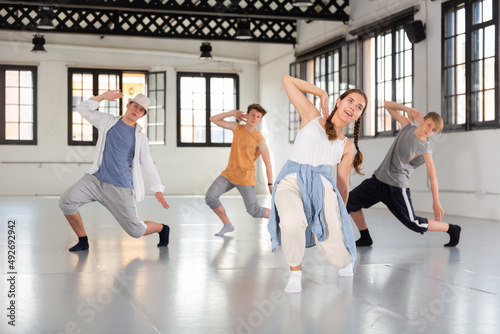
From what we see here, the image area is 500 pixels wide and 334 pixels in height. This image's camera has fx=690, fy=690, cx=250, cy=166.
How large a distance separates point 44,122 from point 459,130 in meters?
11.3

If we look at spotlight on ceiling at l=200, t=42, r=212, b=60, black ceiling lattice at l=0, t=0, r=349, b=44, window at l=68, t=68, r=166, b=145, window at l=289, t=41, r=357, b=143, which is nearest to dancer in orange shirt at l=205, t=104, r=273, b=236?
black ceiling lattice at l=0, t=0, r=349, b=44

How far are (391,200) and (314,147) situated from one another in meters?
2.11

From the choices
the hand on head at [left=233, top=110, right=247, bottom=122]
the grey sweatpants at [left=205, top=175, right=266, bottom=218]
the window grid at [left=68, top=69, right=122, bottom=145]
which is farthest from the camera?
the window grid at [left=68, top=69, right=122, bottom=145]

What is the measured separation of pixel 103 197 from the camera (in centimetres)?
552

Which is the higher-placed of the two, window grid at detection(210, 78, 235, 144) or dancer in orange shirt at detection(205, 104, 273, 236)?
window grid at detection(210, 78, 235, 144)

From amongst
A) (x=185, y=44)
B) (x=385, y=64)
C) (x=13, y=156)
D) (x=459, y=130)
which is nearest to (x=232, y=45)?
(x=185, y=44)

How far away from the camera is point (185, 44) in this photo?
18.6 metres

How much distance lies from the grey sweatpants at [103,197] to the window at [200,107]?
1288 centimetres

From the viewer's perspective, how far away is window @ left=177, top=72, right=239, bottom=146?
60.4 ft

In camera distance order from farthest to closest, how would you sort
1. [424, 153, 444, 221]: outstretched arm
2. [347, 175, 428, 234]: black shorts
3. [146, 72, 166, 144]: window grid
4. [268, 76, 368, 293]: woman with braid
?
[146, 72, 166, 144]: window grid
[347, 175, 428, 234]: black shorts
[424, 153, 444, 221]: outstretched arm
[268, 76, 368, 293]: woman with braid

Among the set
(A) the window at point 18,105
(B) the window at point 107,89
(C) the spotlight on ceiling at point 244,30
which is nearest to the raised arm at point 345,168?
(C) the spotlight on ceiling at point 244,30

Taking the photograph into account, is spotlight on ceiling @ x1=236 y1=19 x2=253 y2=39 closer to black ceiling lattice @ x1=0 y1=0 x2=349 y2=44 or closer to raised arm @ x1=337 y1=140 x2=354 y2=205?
black ceiling lattice @ x1=0 y1=0 x2=349 y2=44

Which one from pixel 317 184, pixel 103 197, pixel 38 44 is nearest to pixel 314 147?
pixel 317 184

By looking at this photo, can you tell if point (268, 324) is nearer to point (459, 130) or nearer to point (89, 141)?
point (459, 130)
